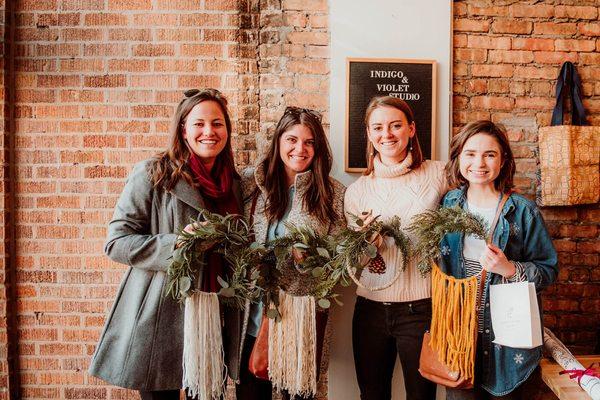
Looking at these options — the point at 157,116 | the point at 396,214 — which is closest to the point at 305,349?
the point at 396,214

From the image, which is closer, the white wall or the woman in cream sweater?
the woman in cream sweater

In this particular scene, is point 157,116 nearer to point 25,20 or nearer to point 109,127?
point 109,127

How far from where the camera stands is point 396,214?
1861 mm

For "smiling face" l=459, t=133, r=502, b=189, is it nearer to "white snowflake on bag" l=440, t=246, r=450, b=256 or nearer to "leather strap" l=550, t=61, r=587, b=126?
"white snowflake on bag" l=440, t=246, r=450, b=256

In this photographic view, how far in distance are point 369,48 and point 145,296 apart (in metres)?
1.68

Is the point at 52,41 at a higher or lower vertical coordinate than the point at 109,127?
higher

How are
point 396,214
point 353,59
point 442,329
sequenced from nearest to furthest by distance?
point 442,329 → point 396,214 → point 353,59

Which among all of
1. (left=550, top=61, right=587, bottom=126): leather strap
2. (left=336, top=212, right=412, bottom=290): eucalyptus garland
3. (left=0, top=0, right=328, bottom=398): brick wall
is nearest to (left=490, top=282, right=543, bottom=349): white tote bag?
(left=336, top=212, right=412, bottom=290): eucalyptus garland

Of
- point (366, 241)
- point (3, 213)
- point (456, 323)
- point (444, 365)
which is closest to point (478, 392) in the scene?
point (444, 365)

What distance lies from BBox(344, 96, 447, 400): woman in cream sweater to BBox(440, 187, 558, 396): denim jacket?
0.20m

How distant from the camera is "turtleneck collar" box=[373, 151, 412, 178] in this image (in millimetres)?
1897

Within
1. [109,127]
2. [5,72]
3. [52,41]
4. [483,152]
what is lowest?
[483,152]

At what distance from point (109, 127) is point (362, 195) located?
1.45 meters

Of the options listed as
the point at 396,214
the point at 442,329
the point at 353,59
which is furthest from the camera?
the point at 353,59
